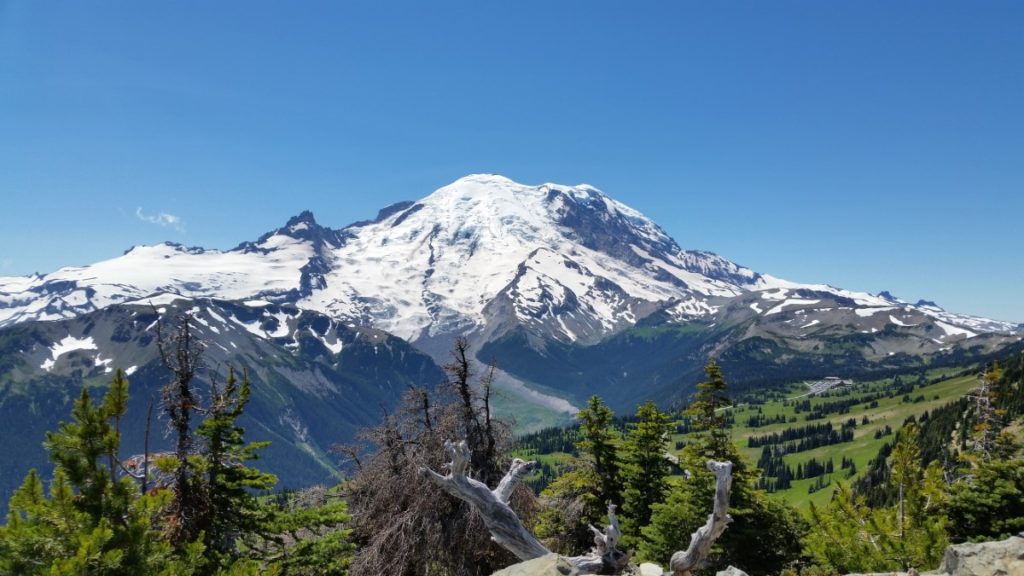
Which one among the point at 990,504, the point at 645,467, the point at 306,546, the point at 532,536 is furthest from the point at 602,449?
the point at 306,546

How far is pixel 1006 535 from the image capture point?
24.0 m

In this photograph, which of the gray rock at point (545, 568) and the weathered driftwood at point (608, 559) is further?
the weathered driftwood at point (608, 559)

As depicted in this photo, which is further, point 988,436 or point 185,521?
point 988,436

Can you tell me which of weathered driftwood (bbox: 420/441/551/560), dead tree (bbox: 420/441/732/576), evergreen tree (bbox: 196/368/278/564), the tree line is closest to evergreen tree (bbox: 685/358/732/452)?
the tree line

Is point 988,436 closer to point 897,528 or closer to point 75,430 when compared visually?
point 897,528

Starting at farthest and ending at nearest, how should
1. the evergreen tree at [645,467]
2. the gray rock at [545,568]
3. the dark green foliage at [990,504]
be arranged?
1. the evergreen tree at [645,467]
2. the dark green foliage at [990,504]
3. the gray rock at [545,568]

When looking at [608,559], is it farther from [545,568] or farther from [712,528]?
[712,528]

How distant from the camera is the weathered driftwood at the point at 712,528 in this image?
14844 millimetres

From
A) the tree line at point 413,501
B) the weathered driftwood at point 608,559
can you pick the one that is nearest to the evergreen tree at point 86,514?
the tree line at point 413,501

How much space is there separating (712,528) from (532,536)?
485 centimetres

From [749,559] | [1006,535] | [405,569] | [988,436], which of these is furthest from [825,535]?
[988,436]

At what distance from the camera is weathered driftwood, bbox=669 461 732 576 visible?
14844 millimetres

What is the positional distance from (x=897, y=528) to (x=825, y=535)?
14.8 ft

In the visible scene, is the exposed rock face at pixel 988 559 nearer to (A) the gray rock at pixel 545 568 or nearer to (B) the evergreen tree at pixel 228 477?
(A) the gray rock at pixel 545 568
